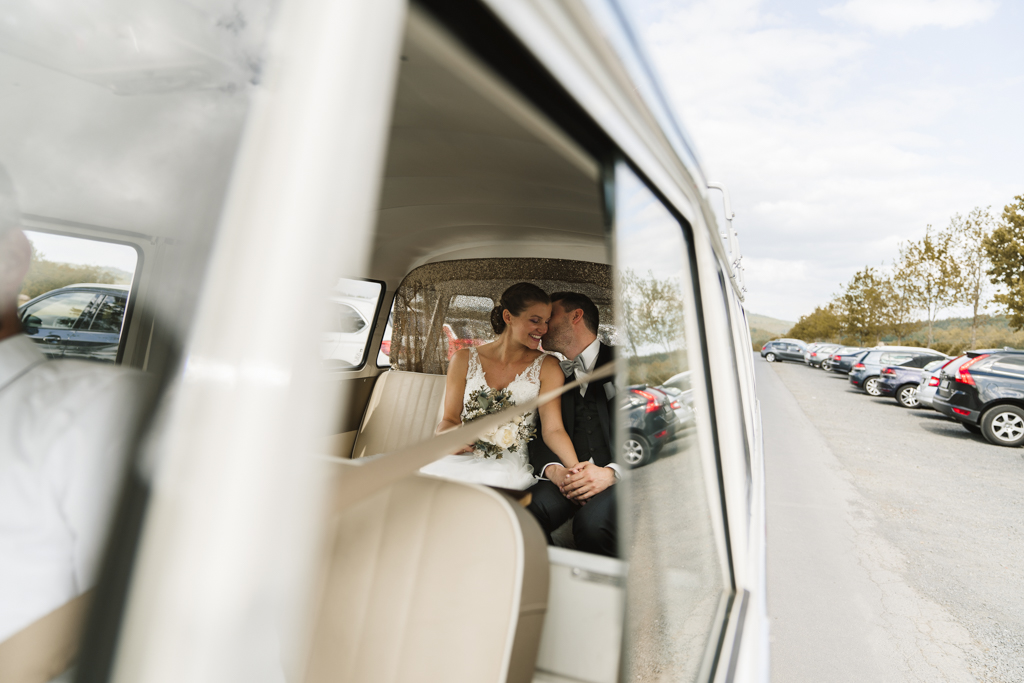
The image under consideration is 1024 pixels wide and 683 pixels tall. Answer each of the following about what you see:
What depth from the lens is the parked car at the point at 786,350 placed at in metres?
35.5

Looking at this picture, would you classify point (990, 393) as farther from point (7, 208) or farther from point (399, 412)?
point (7, 208)

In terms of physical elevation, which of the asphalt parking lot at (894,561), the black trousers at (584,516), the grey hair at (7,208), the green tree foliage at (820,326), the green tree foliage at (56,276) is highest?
the green tree foliage at (820,326)

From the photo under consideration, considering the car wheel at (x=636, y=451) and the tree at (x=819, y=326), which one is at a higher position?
the tree at (x=819, y=326)

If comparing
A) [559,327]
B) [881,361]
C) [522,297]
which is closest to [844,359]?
[881,361]

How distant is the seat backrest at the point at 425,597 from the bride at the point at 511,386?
4.80 feet

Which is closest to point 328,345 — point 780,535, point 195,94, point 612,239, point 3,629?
point 3,629

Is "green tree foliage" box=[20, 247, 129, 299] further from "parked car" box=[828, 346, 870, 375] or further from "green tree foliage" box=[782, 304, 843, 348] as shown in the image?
"green tree foliage" box=[782, 304, 843, 348]

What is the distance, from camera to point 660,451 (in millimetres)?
1318

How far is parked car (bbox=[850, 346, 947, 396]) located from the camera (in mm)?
15945

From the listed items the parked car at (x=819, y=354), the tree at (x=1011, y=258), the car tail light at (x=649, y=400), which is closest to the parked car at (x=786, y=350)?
the parked car at (x=819, y=354)

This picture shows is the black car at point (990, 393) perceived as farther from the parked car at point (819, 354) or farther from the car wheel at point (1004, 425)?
the parked car at point (819, 354)

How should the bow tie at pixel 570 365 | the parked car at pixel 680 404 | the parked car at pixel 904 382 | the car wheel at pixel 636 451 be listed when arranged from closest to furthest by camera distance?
the car wheel at pixel 636 451 → the parked car at pixel 680 404 → the bow tie at pixel 570 365 → the parked car at pixel 904 382

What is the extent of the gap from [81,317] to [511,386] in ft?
6.52

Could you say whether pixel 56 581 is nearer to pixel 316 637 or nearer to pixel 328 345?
pixel 328 345
